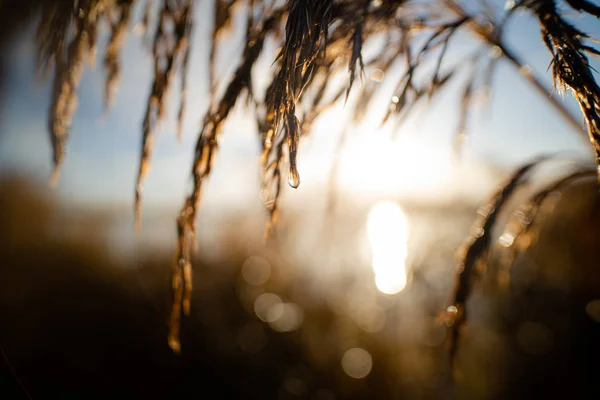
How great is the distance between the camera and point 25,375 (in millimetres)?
882

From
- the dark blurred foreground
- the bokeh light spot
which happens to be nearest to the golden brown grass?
the dark blurred foreground

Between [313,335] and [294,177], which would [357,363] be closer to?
[313,335]

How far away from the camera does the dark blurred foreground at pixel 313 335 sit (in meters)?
1.95

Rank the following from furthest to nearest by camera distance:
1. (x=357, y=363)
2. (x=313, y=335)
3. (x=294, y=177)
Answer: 1. (x=313, y=335)
2. (x=357, y=363)
3. (x=294, y=177)

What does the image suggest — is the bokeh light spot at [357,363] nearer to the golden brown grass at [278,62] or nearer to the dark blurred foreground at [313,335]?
the dark blurred foreground at [313,335]

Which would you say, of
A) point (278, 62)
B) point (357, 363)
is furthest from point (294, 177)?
point (357, 363)

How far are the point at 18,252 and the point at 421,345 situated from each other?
2.84 metres

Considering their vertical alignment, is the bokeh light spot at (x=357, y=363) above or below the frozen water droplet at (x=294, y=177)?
below

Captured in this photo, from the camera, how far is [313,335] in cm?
317

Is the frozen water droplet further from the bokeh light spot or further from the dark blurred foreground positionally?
the bokeh light spot

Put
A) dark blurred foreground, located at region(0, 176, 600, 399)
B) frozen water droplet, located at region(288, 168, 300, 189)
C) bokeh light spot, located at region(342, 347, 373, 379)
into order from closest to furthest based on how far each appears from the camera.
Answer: frozen water droplet, located at region(288, 168, 300, 189) < dark blurred foreground, located at region(0, 176, 600, 399) < bokeh light spot, located at region(342, 347, 373, 379)

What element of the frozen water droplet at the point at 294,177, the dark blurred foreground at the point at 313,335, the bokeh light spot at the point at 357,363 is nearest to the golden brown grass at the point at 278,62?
the frozen water droplet at the point at 294,177

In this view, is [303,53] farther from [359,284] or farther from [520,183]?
[359,284]

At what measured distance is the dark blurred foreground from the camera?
1952mm
